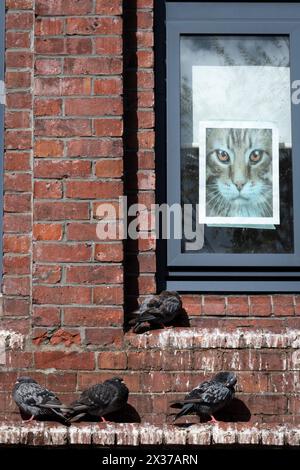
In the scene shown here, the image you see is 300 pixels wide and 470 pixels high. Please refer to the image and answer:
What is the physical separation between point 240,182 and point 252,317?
752 mm

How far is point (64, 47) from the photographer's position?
5.07 meters

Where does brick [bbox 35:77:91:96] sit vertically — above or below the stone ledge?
above

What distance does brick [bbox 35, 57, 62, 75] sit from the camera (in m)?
5.05

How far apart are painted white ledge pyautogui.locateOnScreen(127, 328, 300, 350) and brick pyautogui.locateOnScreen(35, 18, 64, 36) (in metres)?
1.61

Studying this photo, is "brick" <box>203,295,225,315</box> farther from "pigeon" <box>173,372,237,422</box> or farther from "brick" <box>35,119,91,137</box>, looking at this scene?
"brick" <box>35,119,91,137</box>

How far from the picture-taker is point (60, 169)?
4.97m

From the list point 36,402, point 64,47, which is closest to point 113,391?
point 36,402

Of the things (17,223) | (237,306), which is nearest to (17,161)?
(17,223)

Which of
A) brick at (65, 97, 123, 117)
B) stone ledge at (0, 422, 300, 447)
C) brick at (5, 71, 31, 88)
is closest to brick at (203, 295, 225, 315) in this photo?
stone ledge at (0, 422, 300, 447)

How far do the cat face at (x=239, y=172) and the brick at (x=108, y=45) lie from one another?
27.6 inches

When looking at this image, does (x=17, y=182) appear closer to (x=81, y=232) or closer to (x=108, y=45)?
(x=81, y=232)

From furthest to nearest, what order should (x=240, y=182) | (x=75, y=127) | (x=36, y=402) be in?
1. (x=240, y=182)
2. (x=75, y=127)
3. (x=36, y=402)
